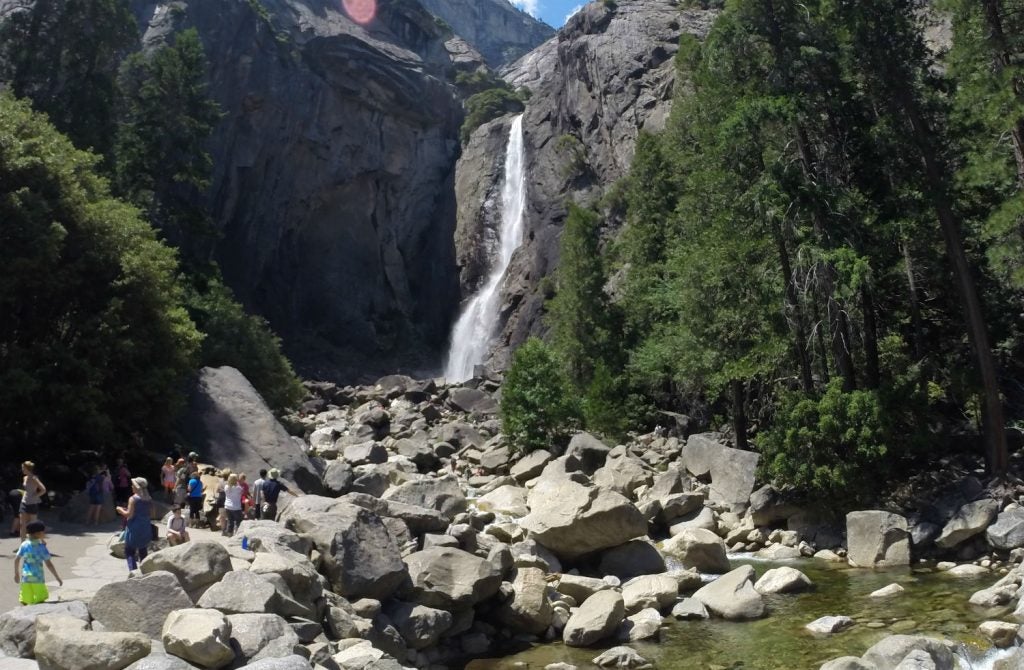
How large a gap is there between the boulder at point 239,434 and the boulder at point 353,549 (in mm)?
9382

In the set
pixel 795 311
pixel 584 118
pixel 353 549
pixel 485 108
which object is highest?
pixel 485 108

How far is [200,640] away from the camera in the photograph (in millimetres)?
9211

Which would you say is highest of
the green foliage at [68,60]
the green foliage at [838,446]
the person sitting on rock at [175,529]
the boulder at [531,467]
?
the green foliage at [68,60]

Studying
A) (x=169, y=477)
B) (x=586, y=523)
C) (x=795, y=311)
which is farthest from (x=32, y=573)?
(x=795, y=311)

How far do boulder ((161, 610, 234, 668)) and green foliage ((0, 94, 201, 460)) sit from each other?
11868 mm

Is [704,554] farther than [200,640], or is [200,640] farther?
[704,554]

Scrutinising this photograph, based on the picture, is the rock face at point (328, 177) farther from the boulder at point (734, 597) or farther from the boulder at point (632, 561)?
the boulder at point (734, 597)

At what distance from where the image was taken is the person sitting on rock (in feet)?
47.4

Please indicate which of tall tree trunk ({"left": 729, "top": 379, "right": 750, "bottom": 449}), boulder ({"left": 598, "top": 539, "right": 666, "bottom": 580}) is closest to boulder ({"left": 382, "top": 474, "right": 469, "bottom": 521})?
boulder ({"left": 598, "top": 539, "right": 666, "bottom": 580})

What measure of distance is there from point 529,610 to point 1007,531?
29.9 ft

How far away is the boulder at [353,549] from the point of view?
43.2ft

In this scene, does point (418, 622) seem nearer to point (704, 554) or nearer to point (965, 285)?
point (704, 554)

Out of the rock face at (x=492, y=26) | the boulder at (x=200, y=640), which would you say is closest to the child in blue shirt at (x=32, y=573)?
the boulder at (x=200, y=640)

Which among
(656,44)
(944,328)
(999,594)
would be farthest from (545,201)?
(999,594)
